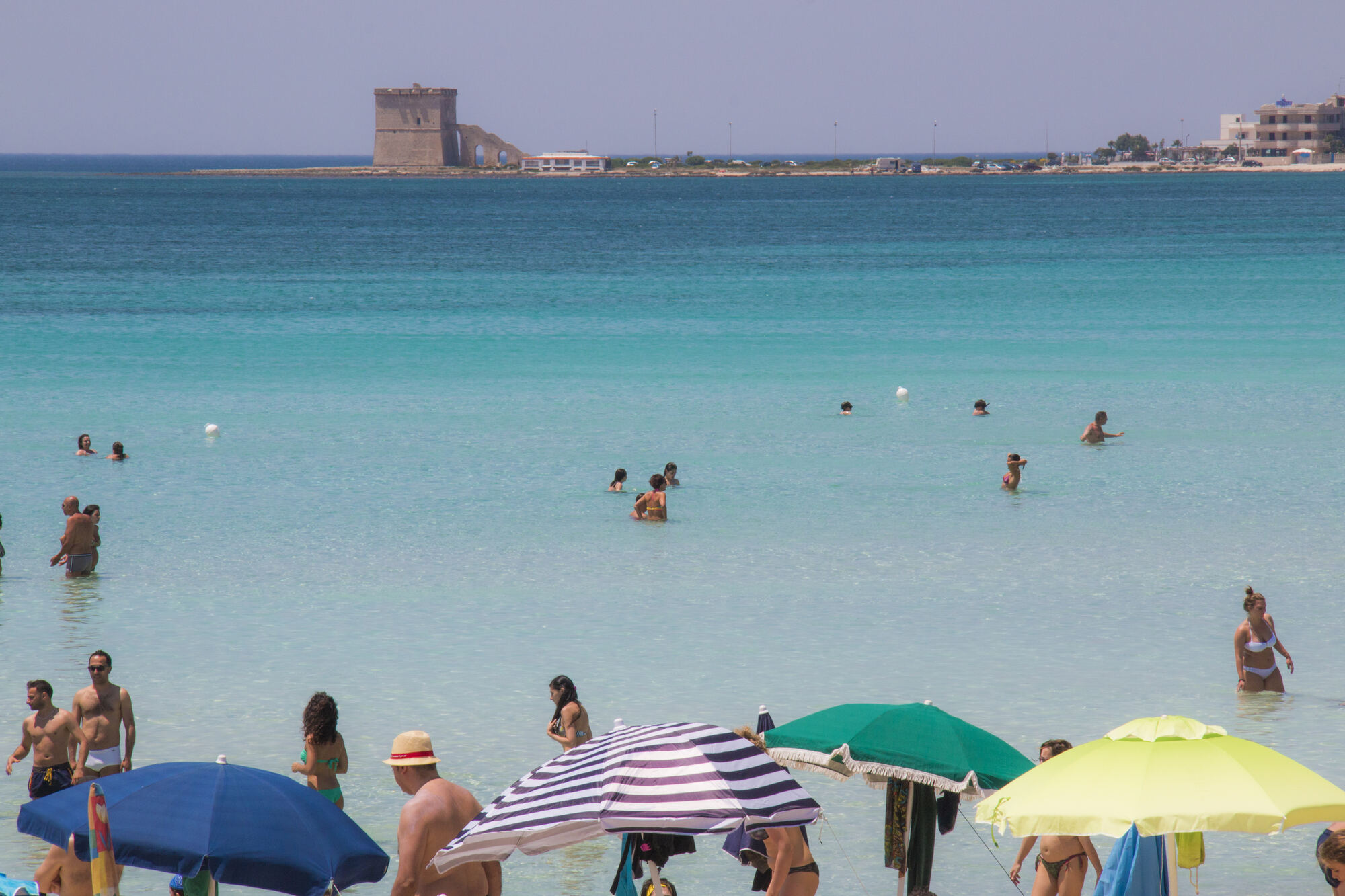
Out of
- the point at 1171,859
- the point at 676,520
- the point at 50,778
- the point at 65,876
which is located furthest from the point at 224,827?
the point at 676,520

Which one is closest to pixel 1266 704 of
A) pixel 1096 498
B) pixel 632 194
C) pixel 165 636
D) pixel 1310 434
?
pixel 1096 498

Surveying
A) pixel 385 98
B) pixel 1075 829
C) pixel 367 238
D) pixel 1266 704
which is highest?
pixel 385 98

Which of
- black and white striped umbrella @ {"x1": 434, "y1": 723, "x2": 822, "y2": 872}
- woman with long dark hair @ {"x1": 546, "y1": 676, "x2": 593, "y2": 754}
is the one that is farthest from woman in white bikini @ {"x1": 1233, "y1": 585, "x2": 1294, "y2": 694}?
black and white striped umbrella @ {"x1": 434, "y1": 723, "x2": 822, "y2": 872}

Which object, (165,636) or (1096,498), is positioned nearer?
(165,636)

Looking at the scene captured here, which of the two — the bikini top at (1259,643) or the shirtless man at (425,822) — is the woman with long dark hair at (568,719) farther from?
the bikini top at (1259,643)

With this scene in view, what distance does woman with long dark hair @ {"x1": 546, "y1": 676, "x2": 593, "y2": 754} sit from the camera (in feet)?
28.5

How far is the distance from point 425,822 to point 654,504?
466 inches

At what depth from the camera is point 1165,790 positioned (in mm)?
5254

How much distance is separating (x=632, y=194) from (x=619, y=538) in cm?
13094

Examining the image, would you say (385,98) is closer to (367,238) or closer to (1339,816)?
→ (367,238)

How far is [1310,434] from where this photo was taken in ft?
74.1

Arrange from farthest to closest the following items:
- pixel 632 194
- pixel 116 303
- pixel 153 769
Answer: pixel 632 194, pixel 116 303, pixel 153 769

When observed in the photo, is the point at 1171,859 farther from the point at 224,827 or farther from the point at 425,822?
the point at 224,827

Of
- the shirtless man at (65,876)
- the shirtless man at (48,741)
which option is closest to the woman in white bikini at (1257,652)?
the shirtless man at (65,876)
